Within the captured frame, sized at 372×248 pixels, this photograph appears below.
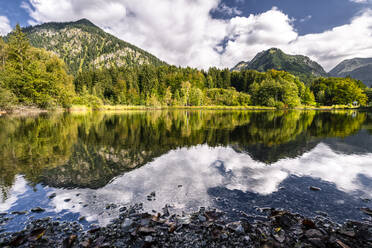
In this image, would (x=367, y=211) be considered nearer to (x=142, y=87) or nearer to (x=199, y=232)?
(x=199, y=232)

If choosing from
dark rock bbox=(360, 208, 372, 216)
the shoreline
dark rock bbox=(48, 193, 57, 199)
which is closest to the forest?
dark rock bbox=(48, 193, 57, 199)

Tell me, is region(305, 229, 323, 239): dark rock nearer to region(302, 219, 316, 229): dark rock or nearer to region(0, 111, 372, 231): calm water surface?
region(302, 219, 316, 229): dark rock

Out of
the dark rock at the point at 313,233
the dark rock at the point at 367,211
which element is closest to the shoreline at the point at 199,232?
the dark rock at the point at 313,233

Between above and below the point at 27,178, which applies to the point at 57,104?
above

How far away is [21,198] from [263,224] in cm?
788

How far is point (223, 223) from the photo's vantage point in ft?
14.8

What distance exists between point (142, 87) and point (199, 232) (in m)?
120

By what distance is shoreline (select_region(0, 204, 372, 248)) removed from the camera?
Answer: 3.83m

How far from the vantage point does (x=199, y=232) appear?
4.21 metres

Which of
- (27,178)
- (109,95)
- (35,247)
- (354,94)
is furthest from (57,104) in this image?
(354,94)

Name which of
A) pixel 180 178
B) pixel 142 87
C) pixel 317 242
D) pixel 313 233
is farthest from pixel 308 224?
pixel 142 87

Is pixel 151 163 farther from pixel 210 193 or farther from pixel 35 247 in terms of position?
pixel 35 247

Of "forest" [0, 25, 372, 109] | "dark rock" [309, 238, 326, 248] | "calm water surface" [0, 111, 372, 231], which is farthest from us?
"forest" [0, 25, 372, 109]

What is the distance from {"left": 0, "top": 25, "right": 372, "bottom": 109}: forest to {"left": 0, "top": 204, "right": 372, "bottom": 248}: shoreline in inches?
1973
